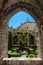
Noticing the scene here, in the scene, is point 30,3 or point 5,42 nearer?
point 30,3

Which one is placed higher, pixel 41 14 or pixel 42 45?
pixel 41 14

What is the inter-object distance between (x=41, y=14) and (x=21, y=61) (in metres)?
1.77

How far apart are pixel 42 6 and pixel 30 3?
1.23ft

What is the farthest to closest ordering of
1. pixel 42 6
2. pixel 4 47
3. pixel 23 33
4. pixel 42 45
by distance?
pixel 23 33
pixel 4 47
pixel 42 45
pixel 42 6

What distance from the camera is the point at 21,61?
539 centimetres

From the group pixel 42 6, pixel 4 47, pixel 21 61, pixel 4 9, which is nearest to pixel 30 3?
pixel 42 6

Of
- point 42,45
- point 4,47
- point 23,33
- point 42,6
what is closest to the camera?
point 42,6

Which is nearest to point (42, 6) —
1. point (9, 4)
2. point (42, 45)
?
point (9, 4)

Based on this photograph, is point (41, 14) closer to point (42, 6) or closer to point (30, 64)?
point (42, 6)

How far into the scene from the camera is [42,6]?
468 cm

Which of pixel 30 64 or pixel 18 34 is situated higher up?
pixel 18 34

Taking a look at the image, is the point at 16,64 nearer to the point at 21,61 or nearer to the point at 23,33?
the point at 21,61

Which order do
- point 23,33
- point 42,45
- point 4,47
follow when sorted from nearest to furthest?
point 42,45 → point 4,47 → point 23,33

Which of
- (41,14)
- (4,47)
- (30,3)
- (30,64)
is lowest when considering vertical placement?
(30,64)
